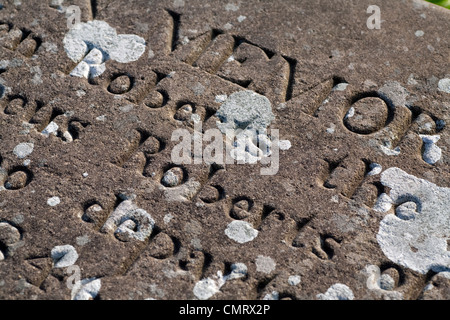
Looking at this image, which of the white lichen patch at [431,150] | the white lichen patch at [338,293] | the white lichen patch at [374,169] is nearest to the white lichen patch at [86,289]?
the white lichen patch at [338,293]

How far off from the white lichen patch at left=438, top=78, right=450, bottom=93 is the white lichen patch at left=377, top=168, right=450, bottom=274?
1.67 feet

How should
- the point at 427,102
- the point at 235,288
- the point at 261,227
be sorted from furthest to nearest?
the point at 427,102, the point at 261,227, the point at 235,288

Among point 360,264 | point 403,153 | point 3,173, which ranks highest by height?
point 403,153

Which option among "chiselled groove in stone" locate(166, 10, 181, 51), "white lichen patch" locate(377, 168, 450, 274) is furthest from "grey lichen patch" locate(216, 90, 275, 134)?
"white lichen patch" locate(377, 168, 450, 274)

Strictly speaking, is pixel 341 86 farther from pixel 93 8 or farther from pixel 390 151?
pixel 93 8

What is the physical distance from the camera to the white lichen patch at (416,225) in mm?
2025

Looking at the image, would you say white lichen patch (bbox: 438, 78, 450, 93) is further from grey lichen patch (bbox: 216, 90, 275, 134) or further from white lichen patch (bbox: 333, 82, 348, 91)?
grey lichen patch (bbox: 216, 90, 275, 134)

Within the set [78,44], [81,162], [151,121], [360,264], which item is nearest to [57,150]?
[81,162]

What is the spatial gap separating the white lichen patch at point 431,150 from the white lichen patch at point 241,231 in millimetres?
790

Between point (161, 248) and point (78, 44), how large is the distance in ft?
4.03

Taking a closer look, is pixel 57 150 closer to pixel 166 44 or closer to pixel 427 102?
pixel 166 44

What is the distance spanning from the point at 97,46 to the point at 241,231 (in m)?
1.25

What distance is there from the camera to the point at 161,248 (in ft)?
6.89

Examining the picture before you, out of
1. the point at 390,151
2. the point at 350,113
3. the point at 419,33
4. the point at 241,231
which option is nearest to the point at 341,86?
the point at 350,113
